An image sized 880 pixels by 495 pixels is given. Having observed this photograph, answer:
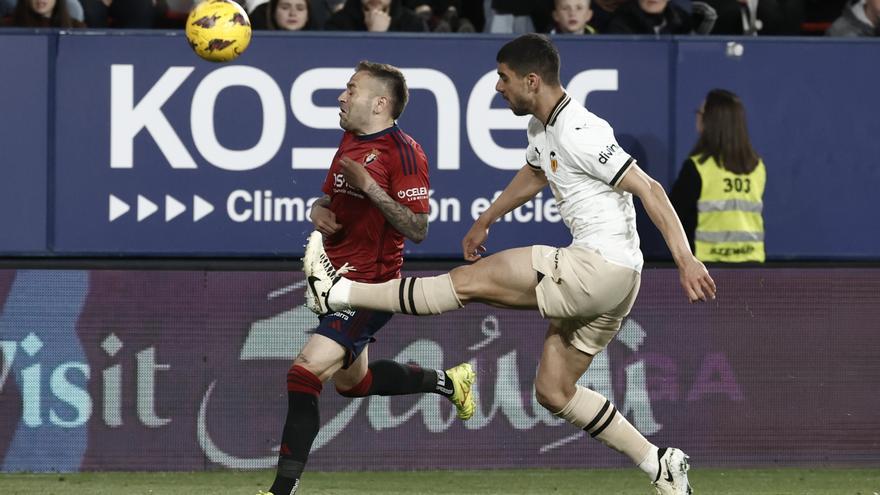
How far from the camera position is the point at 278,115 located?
10.2m

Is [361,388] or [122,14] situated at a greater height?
[122,14]

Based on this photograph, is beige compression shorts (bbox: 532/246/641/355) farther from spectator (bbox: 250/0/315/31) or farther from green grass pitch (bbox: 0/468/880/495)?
spectator (bbox: 250/0/315/31)

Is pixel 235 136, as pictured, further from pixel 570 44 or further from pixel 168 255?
pixel 570 44

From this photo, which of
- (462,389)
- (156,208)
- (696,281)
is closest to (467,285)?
(696,281)

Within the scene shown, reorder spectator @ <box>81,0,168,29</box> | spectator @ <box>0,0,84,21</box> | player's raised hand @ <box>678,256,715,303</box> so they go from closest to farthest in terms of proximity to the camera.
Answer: player's raised hand @ <box>678,256,715,303</box> → spectator @ <box>0,0,84,21</box> → spectator @ <box>81,0,168,29</box>

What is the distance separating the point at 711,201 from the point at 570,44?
4.19ft

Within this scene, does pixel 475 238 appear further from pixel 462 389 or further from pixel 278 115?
pixel 278 115

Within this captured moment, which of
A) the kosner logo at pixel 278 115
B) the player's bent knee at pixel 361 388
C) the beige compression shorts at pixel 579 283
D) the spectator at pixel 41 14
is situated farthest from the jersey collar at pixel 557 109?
the spectator at pixel 41 14

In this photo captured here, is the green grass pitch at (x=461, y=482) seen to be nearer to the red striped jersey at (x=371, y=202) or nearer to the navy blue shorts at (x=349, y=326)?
the navy blue shorts at (x=349, y=326)

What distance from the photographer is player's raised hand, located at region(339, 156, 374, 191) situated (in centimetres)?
770

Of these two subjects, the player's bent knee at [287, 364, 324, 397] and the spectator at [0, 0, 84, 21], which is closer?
the player's bent knee at [287, 364, 324, 397]

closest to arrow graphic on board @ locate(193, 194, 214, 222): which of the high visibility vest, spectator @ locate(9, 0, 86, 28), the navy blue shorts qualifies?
spectator @ locate(9, 0, 86, 28)

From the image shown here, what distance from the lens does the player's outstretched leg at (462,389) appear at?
894 cm

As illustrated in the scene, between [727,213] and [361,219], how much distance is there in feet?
9.71
